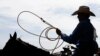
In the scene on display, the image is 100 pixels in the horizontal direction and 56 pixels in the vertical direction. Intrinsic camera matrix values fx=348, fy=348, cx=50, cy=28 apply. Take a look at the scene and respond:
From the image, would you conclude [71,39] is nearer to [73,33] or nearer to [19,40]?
[73,33]

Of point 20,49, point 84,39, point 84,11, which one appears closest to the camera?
point 84,39

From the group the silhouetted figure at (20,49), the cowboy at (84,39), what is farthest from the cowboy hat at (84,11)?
the silhouetted figure at (20,49)

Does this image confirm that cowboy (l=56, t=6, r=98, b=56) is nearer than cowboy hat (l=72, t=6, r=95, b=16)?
Yes

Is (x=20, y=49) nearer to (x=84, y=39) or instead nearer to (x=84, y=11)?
(x=84, y=39)

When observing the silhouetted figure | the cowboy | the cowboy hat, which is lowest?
the silhouetted figure

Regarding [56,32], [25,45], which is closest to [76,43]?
[56,32]

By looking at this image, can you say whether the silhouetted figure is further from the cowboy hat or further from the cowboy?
the cowboy hat

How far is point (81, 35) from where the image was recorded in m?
8.63

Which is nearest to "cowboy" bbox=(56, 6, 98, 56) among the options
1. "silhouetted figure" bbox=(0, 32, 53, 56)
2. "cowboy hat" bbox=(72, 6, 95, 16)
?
"cowboy hat" bbox=(72, 6, 95, 16)

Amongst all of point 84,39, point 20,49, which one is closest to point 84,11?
point 84,39

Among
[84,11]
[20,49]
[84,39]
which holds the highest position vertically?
[84,11]

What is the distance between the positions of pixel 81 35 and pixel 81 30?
12 centimetres

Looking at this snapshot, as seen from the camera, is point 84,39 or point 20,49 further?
point 20,49

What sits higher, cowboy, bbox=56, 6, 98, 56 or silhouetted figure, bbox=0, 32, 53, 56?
cowboy, bbox=56, 6, 98, 56
